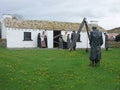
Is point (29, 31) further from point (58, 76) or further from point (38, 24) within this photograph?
point (58, 76)

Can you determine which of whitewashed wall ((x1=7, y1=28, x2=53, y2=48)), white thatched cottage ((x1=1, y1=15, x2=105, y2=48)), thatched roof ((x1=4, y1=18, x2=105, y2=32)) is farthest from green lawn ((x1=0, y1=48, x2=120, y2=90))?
thatched roof ((x1=4, y1=18, x2=105, y2=32))

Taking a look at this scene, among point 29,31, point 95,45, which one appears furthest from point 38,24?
point 95,45

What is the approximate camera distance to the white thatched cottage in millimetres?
49500

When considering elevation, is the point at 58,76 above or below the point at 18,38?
below

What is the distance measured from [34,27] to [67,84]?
34960 mm

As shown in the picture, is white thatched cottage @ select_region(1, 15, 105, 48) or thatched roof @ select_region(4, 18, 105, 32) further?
thatched roof @ select_region(4, 18, 105, 32)

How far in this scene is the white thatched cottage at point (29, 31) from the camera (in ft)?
162

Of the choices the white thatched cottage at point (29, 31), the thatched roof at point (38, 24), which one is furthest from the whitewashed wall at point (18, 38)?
the thatched roof at point (38, 24)

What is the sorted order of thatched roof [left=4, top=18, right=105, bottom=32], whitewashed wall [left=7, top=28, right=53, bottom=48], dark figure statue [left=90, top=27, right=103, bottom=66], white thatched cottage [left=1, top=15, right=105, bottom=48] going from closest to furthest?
dark figure statue [left=90, top=27, right=103, bottom=66]
whitewashed wall [left=7, top=28, right=53, bottom=48]
white thatched cottage [left=1, top=15, right=105, bottom=48]
thatched roof [left=4, top=18, right=105, bottom=32]

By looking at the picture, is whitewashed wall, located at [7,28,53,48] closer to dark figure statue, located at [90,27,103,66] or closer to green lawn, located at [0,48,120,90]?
green lawn, located at [0,48,120,90]

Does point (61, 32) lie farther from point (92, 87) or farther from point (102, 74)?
point (92, 87)

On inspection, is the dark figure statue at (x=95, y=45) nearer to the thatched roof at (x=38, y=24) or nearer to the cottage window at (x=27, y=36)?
the thatched roof at (x=38, y=24)

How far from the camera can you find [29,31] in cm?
5138

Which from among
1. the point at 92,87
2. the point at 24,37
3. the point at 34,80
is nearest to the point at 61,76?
the point at 34,80
